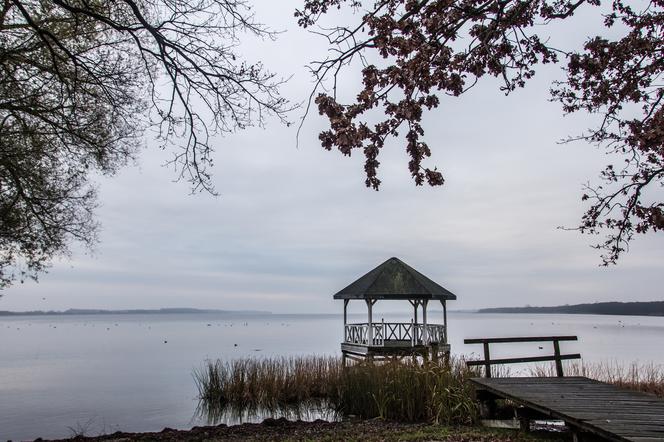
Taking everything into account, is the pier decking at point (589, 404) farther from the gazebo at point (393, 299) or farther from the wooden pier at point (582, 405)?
the gazebo at point (393, 299)

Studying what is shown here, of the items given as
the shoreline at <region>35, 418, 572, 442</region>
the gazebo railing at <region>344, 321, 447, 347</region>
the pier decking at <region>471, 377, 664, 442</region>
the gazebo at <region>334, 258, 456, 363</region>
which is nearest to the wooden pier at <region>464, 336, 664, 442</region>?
the pier decking at <region>471, 377, 664, 442</region>

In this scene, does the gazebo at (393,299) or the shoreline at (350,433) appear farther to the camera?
the gazebo at (393,299)

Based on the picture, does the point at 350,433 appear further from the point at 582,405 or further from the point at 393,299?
the point at 393,299

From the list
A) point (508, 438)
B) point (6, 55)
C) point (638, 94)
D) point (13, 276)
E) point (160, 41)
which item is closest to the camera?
point (160, 41)

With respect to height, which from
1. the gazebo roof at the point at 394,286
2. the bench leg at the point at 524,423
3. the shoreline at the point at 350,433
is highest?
the gazebo roof at the point at 394,286

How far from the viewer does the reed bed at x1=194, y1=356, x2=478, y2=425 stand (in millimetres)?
10469

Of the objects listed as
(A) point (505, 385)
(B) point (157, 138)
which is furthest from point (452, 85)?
(A) point (505, 385)

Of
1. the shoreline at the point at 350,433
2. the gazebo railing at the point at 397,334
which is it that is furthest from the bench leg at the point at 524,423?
the gazebo railing at the point at 397,334

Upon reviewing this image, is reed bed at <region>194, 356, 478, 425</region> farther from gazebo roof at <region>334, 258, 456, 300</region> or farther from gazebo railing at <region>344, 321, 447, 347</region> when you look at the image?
gazebo roof at <region>334, 258, 456, 300</region>

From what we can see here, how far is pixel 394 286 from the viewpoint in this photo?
19.9 m

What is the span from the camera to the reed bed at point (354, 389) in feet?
34.3

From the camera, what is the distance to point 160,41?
7.40 m

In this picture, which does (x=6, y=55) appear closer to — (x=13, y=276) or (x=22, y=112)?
(x=22, y=112)

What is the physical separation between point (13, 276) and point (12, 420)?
12.9 m
